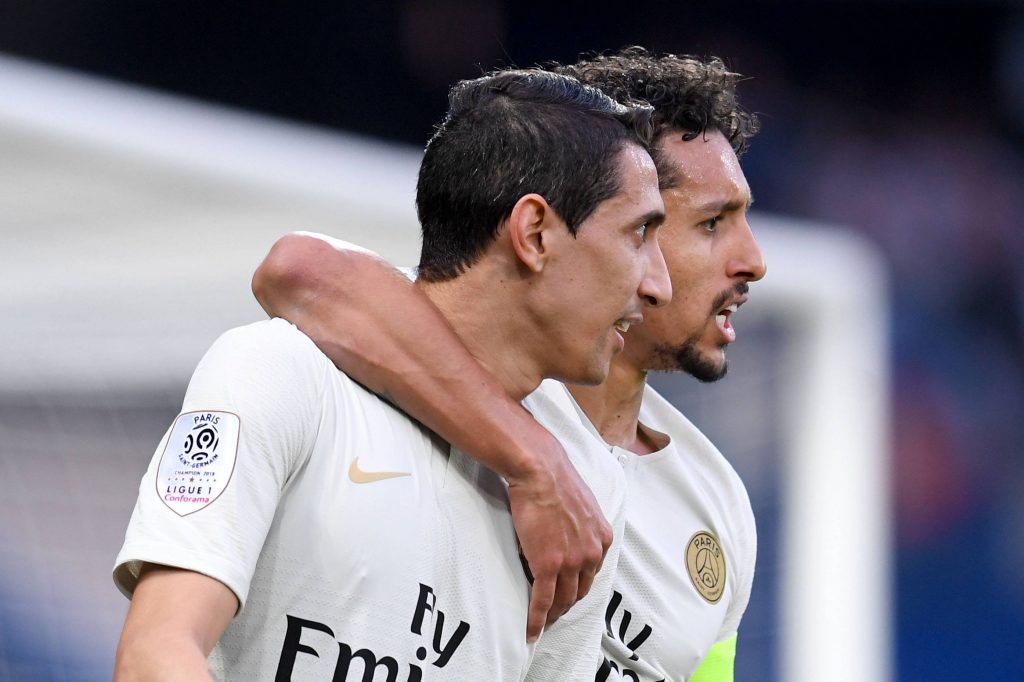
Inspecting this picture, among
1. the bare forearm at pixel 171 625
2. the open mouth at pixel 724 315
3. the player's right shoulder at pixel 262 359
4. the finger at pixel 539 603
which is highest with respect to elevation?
the open mouth at pixel 724 315

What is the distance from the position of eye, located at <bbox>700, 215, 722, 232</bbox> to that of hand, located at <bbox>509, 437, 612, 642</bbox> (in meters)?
0.73

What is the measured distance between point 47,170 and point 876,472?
3153mm

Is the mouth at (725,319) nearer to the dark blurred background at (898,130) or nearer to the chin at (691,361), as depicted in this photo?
the chin at (691,361)

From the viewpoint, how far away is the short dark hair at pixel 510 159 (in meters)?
1.50

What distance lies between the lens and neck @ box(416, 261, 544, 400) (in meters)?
1.53

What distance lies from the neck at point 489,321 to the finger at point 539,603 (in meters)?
0.24

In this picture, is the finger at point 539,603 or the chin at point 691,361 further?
the chin at point 691,361

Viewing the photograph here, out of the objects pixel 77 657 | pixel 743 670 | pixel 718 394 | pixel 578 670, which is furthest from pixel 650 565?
pixel 743 670

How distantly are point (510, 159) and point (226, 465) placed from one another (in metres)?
0.53

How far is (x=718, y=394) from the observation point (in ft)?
15.1

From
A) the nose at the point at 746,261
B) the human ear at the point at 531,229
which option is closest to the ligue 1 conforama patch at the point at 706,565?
the nose at the point at 746,261

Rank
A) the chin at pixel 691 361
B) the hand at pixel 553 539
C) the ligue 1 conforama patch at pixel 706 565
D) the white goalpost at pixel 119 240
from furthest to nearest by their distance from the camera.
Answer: the white goalpost at pixel 119 240 → the chin at pixel 691 361 → the ligue 1 conforama patch at pixel 706 565 → the hand at pixel 553 539

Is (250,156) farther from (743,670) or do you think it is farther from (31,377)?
(743,670)

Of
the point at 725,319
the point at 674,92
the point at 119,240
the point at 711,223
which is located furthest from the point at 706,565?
the point at 119,240
